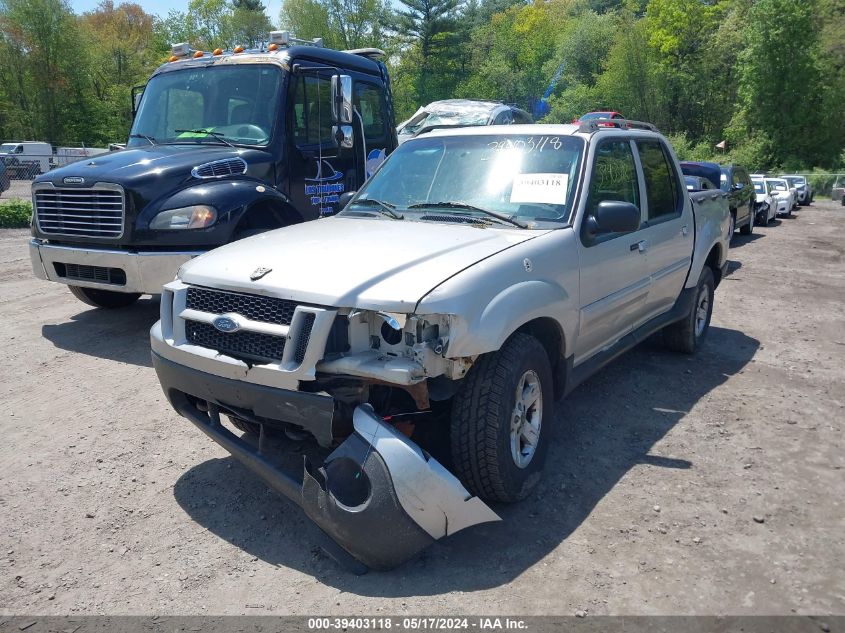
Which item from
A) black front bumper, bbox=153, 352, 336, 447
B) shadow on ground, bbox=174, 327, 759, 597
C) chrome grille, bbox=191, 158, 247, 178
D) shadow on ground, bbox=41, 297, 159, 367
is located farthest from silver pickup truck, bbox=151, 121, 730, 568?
shadow on ground, bbox=41, 297, 159, 367

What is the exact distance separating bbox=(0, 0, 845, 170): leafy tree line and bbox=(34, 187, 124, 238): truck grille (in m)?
47.1

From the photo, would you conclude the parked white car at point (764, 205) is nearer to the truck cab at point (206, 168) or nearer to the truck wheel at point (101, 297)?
the truck cab at point (206, 168)

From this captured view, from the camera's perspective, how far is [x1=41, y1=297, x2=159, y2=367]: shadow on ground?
6180mm

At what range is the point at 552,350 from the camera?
4012 mm

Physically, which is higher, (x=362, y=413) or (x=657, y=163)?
(x=657, y=163)

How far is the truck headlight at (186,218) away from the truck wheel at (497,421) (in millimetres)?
3490

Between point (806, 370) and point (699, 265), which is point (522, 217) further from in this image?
point (806, 370)

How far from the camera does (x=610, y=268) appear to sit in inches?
176

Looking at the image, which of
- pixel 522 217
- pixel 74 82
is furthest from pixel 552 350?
pixel 74 82

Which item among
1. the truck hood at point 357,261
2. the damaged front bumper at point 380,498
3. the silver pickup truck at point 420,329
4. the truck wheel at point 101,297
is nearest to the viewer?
the damaged front bumper at point 380,498

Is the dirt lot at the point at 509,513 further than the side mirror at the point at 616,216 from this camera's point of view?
No

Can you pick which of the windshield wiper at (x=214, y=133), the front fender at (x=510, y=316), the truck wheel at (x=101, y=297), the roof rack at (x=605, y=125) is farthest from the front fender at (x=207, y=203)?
the front fender at (x=510, y=316)

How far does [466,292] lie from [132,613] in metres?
1.97

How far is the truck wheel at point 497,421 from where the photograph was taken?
331cm
